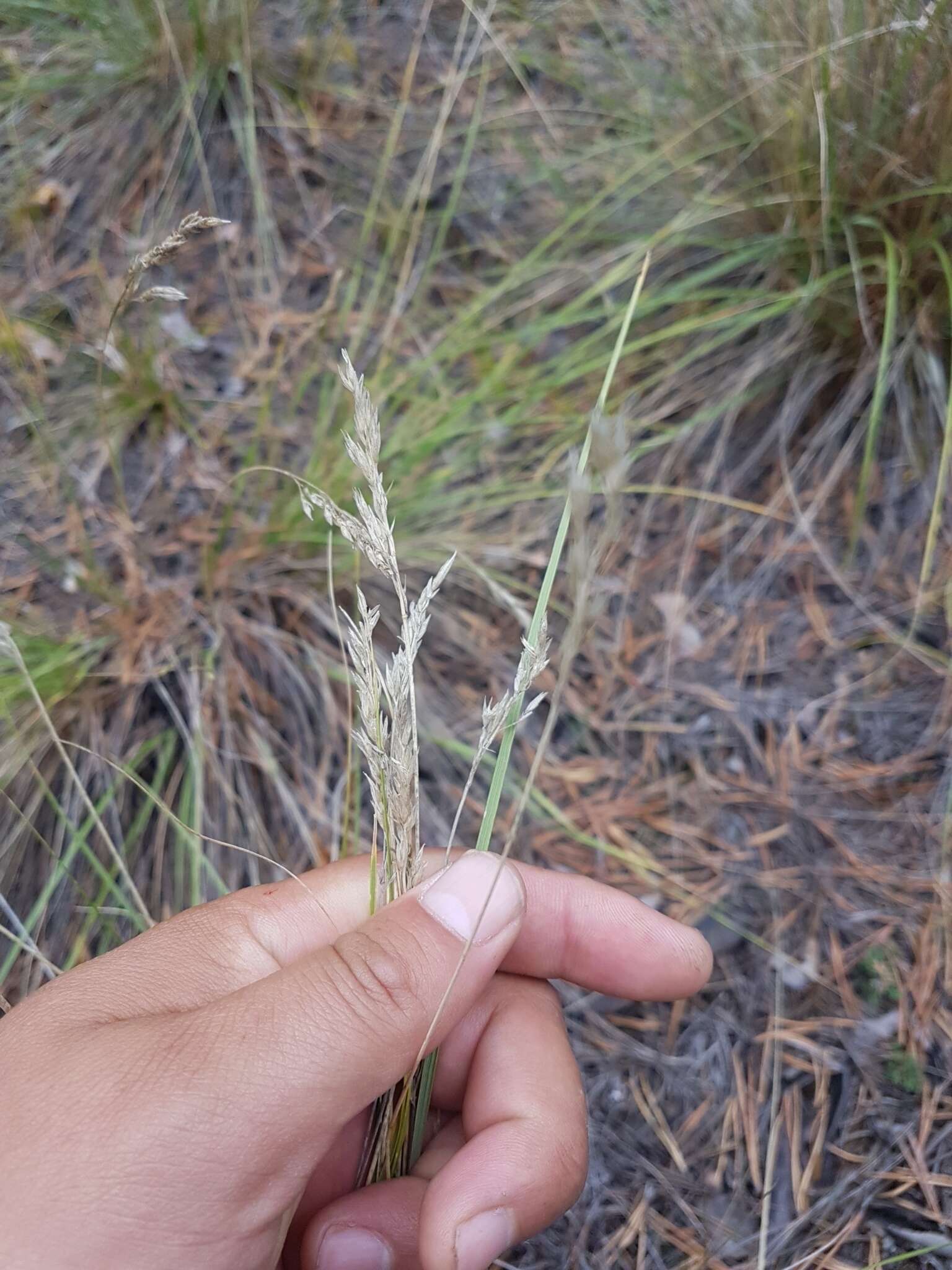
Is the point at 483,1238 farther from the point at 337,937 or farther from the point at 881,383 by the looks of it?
the point at 881,383

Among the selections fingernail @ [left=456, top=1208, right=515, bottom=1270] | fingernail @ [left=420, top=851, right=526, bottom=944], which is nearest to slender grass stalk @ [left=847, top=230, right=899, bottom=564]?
fingernail @ [left=420, top=851, right=526, bottom=944]

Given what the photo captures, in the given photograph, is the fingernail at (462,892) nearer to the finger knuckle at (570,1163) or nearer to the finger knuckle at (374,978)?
the finger knuckle at (374,978)

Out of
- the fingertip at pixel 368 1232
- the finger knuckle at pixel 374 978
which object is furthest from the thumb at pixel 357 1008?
the fingertip at pixel 368 1232

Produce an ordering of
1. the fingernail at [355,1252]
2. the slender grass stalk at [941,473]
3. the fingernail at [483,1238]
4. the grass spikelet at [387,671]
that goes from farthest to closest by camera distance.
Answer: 1. the slender grass stalk at [941,473]
2. the fingernail at [355,1252]
3. the fingernail at [483,1238]
4. the grass spikelet at [387,671]

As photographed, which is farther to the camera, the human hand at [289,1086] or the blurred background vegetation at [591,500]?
the blurred background vegetation at [591,500]

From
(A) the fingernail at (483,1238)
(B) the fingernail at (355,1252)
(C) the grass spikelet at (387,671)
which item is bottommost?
(B) the fingernail at (355,1252)

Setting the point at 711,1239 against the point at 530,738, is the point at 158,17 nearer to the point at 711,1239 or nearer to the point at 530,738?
the point at 530,738

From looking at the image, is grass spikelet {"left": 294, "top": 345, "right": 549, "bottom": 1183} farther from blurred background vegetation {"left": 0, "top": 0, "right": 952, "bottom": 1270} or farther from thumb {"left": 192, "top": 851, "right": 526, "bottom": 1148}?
blurred background vegetation {"left": 0, "top": 0, "right": 952, "bottom": 1270}
